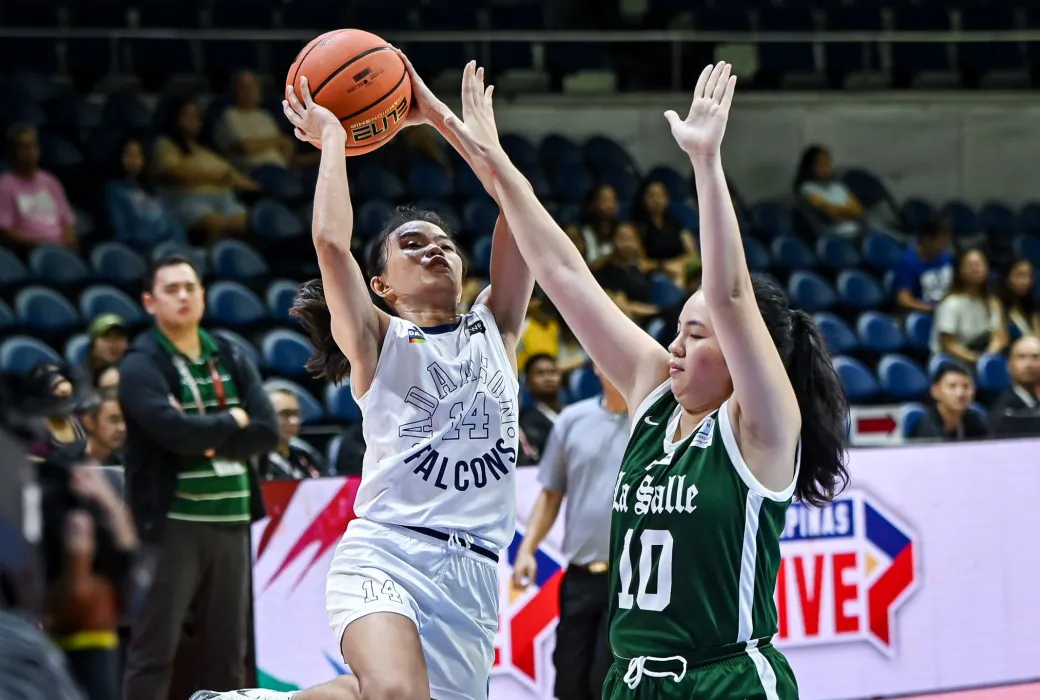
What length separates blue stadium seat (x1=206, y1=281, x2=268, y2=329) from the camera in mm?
9383

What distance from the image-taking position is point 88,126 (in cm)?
1049

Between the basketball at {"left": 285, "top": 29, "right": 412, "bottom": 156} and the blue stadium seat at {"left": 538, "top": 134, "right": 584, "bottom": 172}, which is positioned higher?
the blue stadium seat at {"left": 538, "top": 134, "right": 584, "bottom": 172}

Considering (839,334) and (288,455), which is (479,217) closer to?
(839,334)

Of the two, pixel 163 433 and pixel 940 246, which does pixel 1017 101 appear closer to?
pixel 940 246

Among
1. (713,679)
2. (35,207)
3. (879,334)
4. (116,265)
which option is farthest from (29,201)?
(713,679)

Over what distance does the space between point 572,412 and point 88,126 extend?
5.86m

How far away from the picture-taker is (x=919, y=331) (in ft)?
36.6

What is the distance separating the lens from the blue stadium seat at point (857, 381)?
9.97 m

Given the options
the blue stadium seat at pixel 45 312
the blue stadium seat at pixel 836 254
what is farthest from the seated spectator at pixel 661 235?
the blue stadium seat at pixel 45 312

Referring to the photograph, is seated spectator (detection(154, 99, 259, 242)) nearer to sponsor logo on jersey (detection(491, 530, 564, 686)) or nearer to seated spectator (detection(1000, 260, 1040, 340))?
sponsor logo on jersey (detection(491, 530, 564, 686))

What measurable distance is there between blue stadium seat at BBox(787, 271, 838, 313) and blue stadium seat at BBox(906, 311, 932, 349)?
2.07 feet

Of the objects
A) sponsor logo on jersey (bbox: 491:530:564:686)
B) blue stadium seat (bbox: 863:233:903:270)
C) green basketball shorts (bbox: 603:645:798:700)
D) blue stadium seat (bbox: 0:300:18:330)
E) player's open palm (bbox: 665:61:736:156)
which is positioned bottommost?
sponsor logo on jersey (bbox: 491:530:564:686)

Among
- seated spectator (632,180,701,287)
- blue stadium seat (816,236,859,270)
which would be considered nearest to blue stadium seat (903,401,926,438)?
seated spectator (632,180,701,287)

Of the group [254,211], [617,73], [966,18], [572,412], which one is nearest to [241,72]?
[254,211]
